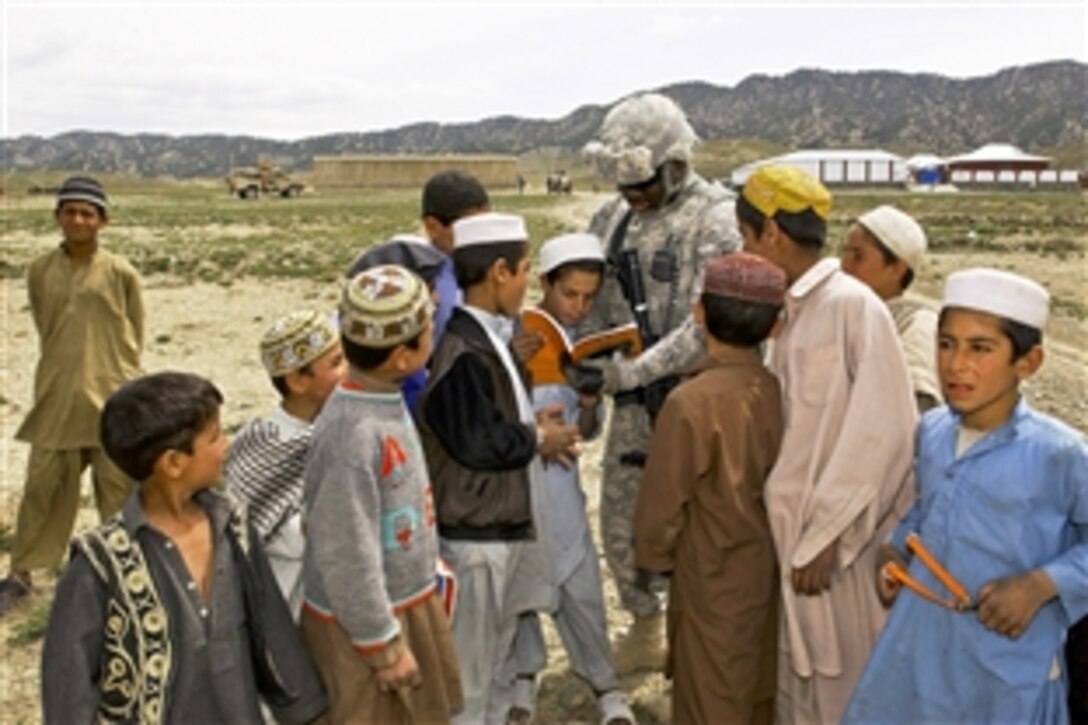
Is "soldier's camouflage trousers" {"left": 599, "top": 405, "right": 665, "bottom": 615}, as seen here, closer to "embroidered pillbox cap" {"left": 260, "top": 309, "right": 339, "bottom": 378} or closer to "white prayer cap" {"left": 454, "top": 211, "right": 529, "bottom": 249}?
"white prayer cap" {"left": 454, "top": 211, "right": 529, "bottom": 249}

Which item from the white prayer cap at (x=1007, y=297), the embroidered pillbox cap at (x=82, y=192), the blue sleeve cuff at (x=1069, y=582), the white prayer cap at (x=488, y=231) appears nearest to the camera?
the blue sleeve cuff at (x=1069, y=582)

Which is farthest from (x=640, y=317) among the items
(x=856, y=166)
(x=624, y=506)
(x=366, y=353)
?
(x=856, y=166)

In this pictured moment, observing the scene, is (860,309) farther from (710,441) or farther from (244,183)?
(244,183)

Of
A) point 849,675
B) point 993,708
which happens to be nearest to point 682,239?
point 849,675

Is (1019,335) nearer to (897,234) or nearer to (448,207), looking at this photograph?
(897,234)

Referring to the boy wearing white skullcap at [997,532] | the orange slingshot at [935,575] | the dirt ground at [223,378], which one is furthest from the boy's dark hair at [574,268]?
the dirt ground at [223,378]

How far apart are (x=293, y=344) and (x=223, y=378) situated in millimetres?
6921

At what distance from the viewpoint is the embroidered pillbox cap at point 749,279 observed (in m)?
2.72

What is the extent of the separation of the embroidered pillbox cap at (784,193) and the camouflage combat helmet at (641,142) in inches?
29.1

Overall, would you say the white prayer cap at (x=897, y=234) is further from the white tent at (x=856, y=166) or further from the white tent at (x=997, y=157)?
the white tent at (x=997, y=157)

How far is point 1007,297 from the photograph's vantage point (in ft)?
7.48

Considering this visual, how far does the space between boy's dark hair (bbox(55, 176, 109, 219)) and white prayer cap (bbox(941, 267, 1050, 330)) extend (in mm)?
3833

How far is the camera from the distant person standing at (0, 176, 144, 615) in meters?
4.58

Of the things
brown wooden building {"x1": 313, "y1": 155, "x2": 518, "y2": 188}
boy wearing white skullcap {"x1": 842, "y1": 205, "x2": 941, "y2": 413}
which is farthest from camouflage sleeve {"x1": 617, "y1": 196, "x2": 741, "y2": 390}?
brown wooden building {"x1": 313, "y1": 155, "x2": 518, "y2": 188}
